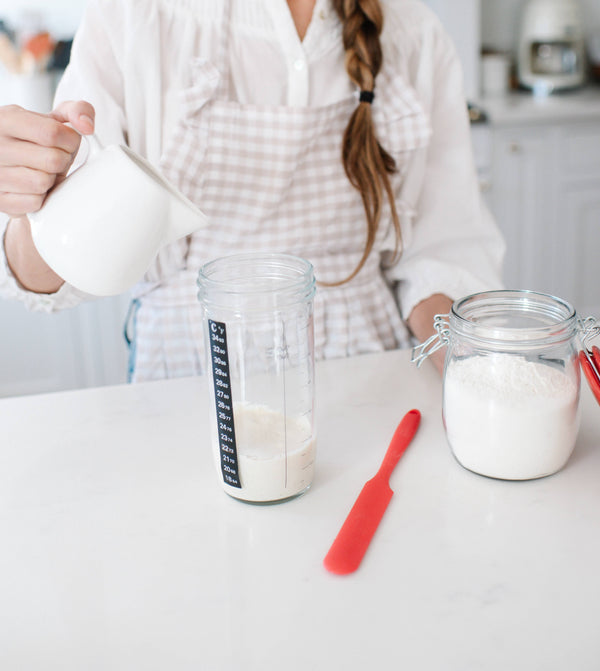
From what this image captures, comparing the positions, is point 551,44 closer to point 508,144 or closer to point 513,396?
point 508,144

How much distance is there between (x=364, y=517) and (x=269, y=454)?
93mm

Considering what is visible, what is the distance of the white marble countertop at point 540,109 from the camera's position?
7.93ft

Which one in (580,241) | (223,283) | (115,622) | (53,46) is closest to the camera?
(115,622)

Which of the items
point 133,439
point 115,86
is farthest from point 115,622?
point 115,86

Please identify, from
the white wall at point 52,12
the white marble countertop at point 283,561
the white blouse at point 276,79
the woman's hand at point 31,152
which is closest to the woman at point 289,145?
the white blouse at point 276,79

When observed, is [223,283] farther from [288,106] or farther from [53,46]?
[53,46]

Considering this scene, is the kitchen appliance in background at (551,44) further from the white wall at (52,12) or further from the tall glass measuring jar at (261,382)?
the tall glass measuring jar at (261,382)

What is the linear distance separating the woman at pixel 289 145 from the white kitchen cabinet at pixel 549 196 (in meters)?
1.35

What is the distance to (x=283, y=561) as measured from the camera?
60cm

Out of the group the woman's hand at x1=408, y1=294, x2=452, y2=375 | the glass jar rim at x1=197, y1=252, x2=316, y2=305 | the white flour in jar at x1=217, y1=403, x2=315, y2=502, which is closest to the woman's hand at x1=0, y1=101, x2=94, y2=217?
the glass jar rim at x1=197, y1=252, x2=316, y2=305

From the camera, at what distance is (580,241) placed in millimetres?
2689

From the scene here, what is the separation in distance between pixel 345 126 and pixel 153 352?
0.42 metres

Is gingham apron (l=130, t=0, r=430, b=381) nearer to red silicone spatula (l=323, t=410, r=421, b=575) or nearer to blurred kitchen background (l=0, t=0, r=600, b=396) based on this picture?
red silicone spatula (l=323, t=410, r=421, b=575)

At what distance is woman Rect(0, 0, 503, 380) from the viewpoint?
1.02m
